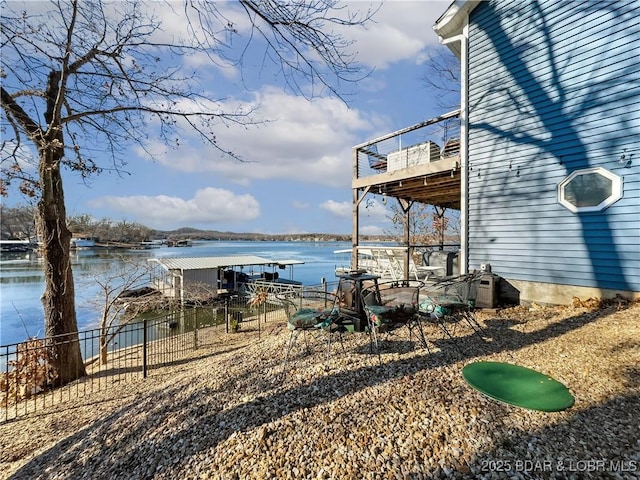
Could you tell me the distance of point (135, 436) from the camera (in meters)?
2.87

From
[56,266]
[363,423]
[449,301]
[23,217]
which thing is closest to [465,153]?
[449,301]

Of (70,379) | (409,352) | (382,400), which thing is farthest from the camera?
(70,379)

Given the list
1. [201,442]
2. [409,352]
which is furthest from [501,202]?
[201,442]

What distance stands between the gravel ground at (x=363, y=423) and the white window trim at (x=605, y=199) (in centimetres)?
218

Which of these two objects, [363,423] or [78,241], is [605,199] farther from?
[78,241]

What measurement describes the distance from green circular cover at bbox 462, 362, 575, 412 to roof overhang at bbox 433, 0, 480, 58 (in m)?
8.35

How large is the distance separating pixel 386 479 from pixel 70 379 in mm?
7242

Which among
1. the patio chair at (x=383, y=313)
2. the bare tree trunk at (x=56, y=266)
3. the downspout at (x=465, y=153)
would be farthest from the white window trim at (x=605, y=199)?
the bare tree trunk at (x=56, y=266)

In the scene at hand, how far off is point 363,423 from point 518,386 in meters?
1.76

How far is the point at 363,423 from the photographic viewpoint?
2.49 metres

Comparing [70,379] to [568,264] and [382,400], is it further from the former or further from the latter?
[568,264]

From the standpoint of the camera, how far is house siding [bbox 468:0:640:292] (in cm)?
524

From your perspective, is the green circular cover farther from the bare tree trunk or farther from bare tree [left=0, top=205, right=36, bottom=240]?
bare tree [left=0, top=205, right=36, bottom=240]

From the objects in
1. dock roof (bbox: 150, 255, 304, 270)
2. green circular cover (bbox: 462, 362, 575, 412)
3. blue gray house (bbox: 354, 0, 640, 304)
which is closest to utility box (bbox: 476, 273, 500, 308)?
blue gray house (bbox: 354, 0, 640, 304)
